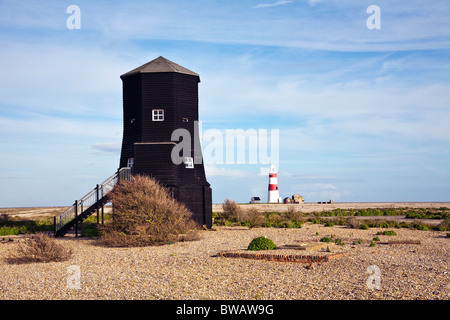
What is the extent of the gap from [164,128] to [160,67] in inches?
164

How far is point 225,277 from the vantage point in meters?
13.4

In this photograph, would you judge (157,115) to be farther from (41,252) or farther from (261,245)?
(261,245)

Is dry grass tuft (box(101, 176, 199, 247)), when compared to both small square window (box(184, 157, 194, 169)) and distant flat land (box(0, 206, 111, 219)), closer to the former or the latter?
small square window (box(184, 157, 194, 169))

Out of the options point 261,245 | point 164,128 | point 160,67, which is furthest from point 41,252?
point 160,67

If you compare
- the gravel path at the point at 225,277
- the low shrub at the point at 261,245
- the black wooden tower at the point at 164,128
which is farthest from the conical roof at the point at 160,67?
the low shrub at the point at 261,245

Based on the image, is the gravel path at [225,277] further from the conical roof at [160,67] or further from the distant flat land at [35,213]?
the distant flat land at [35,213]

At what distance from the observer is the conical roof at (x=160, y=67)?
103 feet

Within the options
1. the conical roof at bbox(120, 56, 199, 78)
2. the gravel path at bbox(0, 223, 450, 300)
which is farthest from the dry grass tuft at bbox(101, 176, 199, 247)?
the conical roof at bbox(120, 56, 199, 78)

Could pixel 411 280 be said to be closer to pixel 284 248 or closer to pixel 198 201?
pixel 284 248

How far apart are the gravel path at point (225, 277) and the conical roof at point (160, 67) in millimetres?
14957

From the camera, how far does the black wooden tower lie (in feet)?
98.9

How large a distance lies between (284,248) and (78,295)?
9515 mm

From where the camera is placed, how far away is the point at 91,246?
23047 mm
